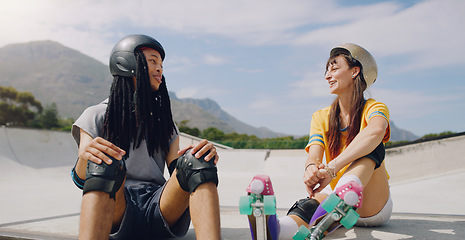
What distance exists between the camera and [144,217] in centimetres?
212

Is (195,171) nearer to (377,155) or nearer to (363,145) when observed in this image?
(363,145)

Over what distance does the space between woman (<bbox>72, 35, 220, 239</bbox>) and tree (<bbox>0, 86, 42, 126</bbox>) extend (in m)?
26.9

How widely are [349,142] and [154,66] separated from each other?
1.48 metres

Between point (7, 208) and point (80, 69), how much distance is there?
426ft

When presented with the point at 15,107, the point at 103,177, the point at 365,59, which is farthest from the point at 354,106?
the point at 15,107

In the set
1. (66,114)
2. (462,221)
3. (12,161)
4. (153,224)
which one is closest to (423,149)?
(462,221)

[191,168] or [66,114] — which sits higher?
[66,114]

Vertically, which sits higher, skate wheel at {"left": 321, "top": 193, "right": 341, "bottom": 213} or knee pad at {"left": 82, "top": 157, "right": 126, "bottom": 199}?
knee pad at {"left": 82, "top": 157, "right": 126, "bottom": 199}

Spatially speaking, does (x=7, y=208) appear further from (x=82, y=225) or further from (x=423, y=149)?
(x=423, y=149)

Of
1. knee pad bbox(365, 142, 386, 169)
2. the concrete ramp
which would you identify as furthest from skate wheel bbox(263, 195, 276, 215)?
the concrete ramp

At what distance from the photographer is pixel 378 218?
2.54m

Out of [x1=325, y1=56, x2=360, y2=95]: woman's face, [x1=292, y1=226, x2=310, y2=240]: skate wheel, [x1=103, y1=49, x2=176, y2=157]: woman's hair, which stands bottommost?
[x1=292, y1=226, x2=310, y2=240]: skate wheel

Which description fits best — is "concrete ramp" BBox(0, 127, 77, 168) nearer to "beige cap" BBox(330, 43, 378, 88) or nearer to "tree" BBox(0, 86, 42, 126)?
"beige cap" BBox(330, 43, 378, 88)

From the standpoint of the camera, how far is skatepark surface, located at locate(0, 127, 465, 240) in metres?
2.73
